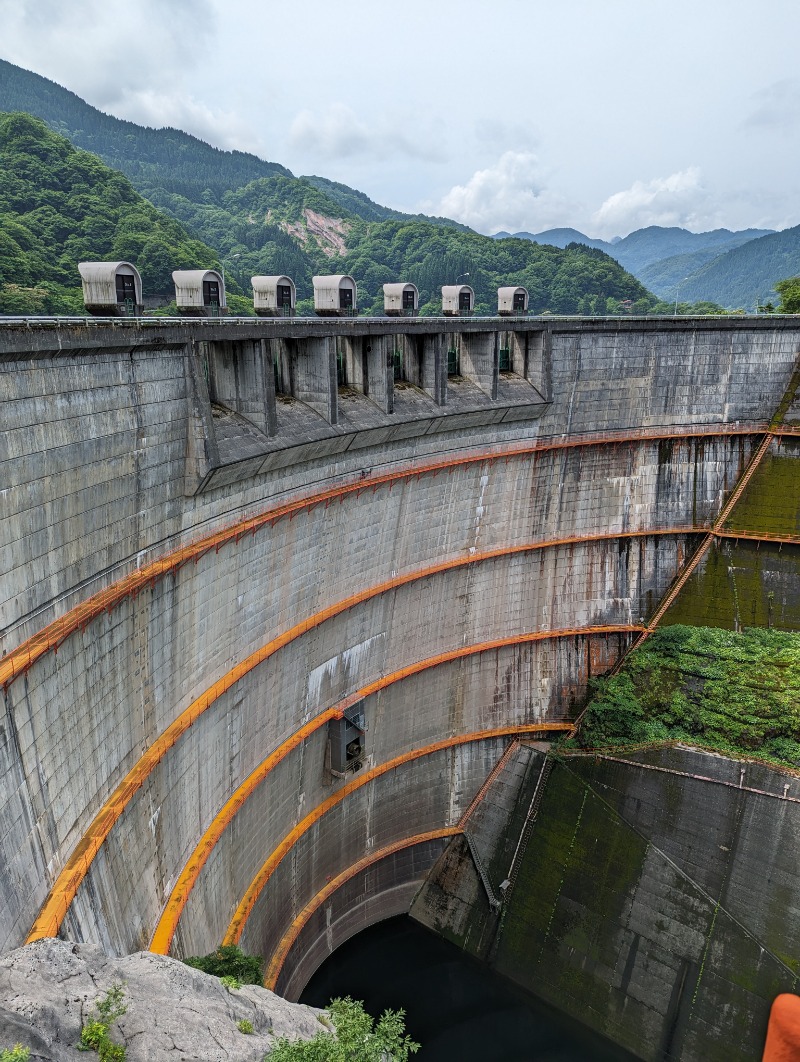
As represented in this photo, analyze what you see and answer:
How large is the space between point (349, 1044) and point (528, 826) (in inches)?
681

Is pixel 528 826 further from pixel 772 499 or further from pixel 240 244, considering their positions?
pixel 240 244

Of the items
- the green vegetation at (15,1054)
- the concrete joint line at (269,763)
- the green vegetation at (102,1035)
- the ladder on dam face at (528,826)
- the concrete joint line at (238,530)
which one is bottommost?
the ladder on dam face at (528,826)

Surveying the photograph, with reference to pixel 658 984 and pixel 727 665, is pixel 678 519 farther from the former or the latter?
pixel 658 984

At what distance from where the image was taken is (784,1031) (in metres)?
20.7

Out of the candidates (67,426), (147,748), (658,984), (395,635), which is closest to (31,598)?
(67,426)

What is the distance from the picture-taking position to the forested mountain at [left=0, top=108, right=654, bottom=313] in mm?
48344

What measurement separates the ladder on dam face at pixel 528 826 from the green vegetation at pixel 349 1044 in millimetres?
15025

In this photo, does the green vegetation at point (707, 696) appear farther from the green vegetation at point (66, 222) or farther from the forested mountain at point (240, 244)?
the green vegetation at point (66, 222)

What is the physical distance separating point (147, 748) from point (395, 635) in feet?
32.7

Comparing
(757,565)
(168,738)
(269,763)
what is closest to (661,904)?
(757,565)

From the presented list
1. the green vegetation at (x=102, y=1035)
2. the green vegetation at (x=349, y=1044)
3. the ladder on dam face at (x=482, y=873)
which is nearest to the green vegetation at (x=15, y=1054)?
the green vegetation at (x=102, y=1035)

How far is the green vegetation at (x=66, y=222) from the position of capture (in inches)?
1775

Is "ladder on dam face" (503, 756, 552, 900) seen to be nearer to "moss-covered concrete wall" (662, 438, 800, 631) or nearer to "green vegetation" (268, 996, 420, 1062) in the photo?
"moss-covered concrete wall" (662, 438, 800, 631)

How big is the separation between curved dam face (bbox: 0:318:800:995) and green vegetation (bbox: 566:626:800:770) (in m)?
1.84
